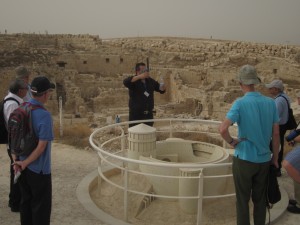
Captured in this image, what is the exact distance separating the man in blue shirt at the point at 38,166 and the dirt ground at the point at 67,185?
104cm

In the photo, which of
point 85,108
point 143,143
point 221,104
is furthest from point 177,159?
point 85,108

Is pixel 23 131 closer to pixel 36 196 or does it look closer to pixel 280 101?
pixel 36 196

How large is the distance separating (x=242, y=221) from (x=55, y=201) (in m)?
2.99

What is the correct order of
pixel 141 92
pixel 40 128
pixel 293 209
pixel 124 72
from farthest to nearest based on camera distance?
pixel 124 72 < pixel 141 92 < pixel 293 209 < pixel 40 128

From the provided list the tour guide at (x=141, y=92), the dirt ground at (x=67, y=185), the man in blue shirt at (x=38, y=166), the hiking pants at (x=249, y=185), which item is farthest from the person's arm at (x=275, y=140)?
the tour guide at (x=141, y=92)

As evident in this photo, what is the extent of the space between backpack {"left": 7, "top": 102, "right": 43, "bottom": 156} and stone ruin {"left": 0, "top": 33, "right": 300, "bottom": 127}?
6743 millimetres

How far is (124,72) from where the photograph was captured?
28.4 meters

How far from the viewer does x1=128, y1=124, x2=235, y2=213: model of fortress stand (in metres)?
5.45

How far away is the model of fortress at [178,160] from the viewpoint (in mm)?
5449

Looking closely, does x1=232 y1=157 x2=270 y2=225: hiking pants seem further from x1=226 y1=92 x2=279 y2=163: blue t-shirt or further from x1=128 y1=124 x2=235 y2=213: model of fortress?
x1=128 y1=124 x2=235 y2=213: model of fortress

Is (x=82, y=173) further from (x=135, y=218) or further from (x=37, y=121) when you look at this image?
(x=37, y=121)

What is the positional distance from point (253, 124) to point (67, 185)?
3.75m

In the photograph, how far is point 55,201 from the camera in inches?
231

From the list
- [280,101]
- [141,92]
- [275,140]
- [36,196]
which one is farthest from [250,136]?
[141,92]
